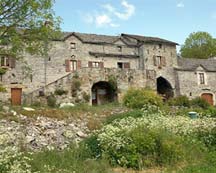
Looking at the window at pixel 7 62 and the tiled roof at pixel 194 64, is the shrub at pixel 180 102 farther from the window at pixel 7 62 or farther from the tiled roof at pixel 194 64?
the window at pixel 7 62

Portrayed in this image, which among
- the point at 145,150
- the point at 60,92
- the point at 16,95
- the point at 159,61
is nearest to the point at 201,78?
the point at 159,61

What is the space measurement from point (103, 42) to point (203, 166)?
99.7 feet

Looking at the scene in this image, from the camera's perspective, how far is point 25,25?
21.5 m

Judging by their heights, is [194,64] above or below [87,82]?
above

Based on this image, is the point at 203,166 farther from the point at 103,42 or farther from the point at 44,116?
the point at 103,42

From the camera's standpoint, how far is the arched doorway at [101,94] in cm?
3609

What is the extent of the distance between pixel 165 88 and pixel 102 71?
1123cm

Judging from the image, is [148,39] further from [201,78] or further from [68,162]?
[68,162]

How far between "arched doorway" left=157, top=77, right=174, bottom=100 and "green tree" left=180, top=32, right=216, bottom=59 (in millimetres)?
19656

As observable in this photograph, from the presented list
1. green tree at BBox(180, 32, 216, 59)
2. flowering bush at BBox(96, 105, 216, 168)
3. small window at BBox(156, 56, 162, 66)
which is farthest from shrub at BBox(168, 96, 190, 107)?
green tree at BBox(180, 32, 216, 59)

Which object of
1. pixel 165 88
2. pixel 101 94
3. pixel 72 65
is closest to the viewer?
pixel 101 94

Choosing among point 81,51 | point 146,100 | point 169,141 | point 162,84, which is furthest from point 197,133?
point 162,84

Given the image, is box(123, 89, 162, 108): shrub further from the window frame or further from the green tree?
the green tree

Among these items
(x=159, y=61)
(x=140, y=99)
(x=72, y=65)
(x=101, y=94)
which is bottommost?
(x=140, y=99)
